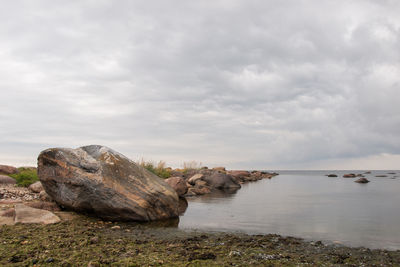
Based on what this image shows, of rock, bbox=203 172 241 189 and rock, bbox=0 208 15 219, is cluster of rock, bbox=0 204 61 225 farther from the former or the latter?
rock, bbox=203 172 241 189

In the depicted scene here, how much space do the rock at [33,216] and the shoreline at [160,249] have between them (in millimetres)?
437

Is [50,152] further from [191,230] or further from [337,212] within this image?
[337,212]

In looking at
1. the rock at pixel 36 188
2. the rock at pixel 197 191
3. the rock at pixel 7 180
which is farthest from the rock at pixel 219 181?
the rock at pixel 7 180

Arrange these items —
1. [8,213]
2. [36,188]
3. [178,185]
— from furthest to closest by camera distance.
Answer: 1. [178,185]
2. [36,188]
3. [8,213]

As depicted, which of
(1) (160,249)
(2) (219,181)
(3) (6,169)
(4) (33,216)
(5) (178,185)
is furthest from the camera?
(2) (219,181)

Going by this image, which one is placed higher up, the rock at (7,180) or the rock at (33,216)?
the rock at (7,180)

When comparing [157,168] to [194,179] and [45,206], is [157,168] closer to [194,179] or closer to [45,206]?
[194,179]

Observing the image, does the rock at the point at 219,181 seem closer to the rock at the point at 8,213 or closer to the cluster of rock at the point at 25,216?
the cluster of rock at the point at 25,216

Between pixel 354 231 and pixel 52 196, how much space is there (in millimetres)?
12252

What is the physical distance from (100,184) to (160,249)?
15.0 ft

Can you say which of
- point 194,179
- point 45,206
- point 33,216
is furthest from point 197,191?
point 33,216

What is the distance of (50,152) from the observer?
11562 millimetres

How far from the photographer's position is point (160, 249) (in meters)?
7.44

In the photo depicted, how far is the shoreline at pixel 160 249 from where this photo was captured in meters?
6.25
